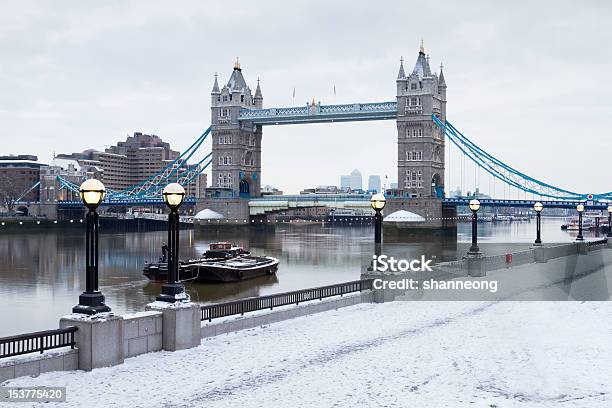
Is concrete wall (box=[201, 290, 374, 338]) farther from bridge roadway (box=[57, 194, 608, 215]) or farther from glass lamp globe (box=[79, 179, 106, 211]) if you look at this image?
bridge roadway (box=[57, 194, 608, 215])

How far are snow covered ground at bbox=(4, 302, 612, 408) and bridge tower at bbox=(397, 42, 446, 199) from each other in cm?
8517

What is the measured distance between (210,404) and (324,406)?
76.4 inches

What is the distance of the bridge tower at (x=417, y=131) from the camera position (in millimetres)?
104062

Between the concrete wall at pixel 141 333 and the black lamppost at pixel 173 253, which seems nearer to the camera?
the concrete wall at pixel 141 333

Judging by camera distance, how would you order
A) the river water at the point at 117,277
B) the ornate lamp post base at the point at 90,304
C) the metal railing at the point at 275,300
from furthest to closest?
the river water at the point at 117,277 → the metal railing at the point at 275,300 → the ornate lamp post base at the point at 90,304

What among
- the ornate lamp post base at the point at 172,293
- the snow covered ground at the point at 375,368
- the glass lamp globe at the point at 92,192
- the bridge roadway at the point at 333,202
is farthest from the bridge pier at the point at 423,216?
the glass lamp globe at the point at 92,192

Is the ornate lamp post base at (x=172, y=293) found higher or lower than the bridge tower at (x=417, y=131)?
lower

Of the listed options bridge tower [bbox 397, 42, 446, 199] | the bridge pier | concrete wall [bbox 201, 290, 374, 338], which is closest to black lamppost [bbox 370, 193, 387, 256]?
concrete wall [bbox 201, 290, 374, 338]

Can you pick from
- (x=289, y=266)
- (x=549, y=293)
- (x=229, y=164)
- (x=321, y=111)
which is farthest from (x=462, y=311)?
(x=229, y=164)

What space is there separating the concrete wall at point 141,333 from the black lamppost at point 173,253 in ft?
2.10

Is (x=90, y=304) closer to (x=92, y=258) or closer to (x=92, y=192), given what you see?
(x=92, y=258)

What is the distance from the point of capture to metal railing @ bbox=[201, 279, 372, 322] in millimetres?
19156

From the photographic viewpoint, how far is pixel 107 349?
14.4 metres

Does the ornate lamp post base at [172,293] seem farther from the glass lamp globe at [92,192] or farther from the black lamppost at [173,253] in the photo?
the glass lamp globe at [92,192]
